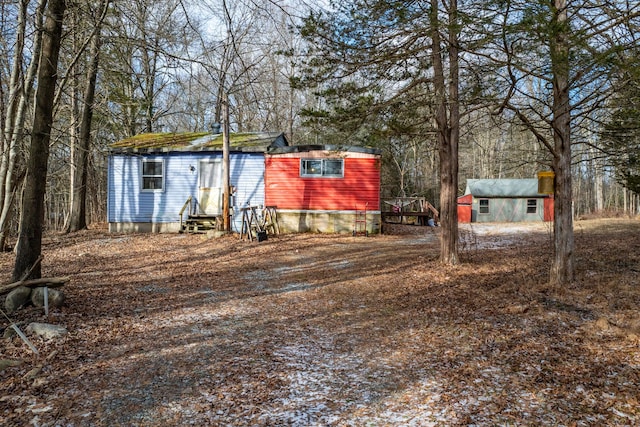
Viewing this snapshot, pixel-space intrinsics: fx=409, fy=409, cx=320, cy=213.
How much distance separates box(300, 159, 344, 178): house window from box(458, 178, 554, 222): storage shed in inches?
587

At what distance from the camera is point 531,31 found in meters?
4.60

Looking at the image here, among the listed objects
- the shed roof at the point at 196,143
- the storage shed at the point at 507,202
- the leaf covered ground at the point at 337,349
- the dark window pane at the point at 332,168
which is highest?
the shed roof at the point at 196,143

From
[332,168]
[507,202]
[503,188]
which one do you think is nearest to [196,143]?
[332,168]

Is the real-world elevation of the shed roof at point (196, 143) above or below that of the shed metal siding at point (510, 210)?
above

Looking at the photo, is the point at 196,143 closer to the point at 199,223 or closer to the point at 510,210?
the point at 199,223

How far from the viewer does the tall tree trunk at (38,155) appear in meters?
5.88

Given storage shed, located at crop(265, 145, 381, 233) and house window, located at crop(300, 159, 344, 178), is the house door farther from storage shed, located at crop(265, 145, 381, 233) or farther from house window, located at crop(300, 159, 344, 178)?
house window, located at crop(300, 159, 344, 178)

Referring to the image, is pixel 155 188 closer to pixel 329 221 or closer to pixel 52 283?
pixel 329 221

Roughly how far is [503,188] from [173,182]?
2146 centimetres

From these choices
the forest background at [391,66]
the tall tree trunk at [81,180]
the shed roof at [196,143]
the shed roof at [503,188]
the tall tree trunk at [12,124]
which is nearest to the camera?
the forest background at [391,66]

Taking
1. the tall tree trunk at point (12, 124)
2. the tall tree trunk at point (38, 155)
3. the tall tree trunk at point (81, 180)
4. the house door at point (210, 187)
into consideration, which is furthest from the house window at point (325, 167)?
the tall tree trunk at point (38, 155)

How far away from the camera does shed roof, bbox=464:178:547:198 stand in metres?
27.1

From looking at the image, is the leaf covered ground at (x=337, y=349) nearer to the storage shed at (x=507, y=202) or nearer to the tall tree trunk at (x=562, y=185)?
the tall tree trunk at (x=562, y=185)

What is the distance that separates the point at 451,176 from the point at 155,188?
11376 millimetres
